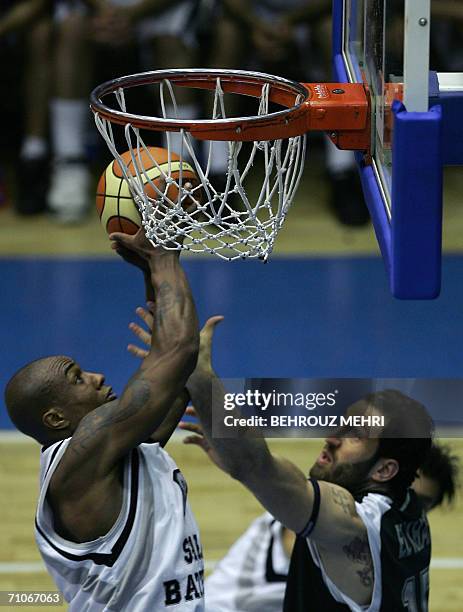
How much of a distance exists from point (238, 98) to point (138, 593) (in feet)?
7.93

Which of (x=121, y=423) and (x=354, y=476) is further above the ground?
(x=121, y=423)

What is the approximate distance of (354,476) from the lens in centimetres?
330

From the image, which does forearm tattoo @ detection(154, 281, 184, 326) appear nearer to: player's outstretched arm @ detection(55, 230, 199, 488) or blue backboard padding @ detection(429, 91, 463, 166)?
player's outstretched arm @ detection(55, 230, 199, 488)

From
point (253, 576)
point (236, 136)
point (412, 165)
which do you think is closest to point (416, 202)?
point (412, 165)

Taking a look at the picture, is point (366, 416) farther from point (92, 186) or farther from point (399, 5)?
point (92, 186)

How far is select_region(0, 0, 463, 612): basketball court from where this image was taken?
310 cm

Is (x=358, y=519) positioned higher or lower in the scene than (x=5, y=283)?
lower

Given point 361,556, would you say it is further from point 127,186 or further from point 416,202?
point 416,202

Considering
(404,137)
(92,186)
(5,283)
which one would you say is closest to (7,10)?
(92,186)

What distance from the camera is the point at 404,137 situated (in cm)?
222

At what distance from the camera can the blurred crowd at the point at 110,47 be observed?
20.2 ft

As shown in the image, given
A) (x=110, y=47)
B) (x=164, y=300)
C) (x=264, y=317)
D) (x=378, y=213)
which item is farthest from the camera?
(x=110, y=47)

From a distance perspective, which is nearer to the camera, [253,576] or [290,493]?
[290,493]

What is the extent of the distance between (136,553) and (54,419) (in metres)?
0.38
